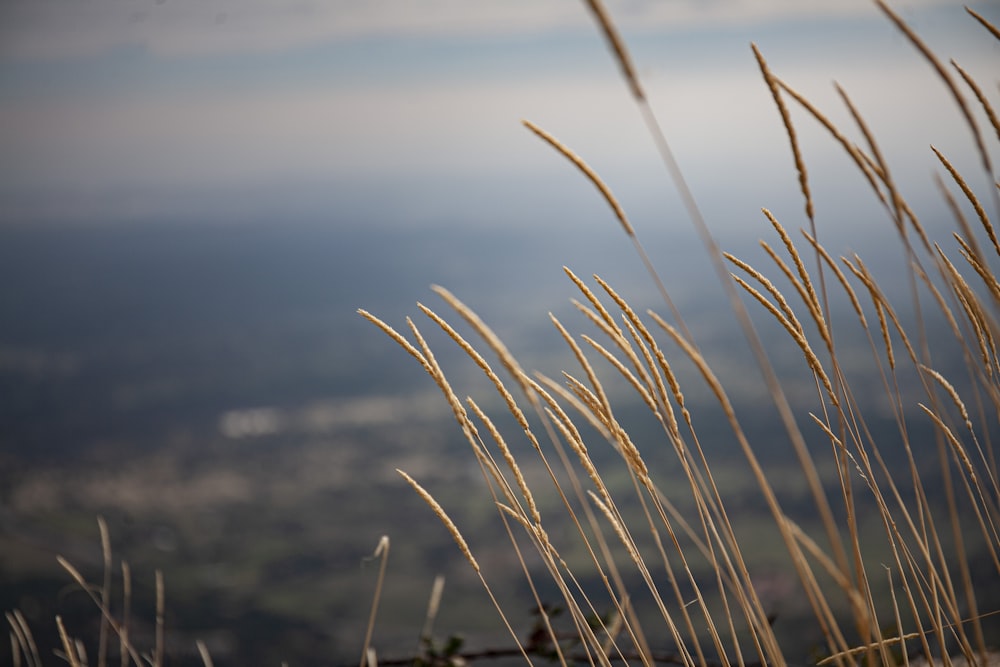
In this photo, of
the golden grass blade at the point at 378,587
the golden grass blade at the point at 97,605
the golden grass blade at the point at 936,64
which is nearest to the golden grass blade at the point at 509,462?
the golden grass blade at the point at 378,587

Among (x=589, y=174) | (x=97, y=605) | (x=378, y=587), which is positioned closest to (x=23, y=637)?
(x=97, y=605)

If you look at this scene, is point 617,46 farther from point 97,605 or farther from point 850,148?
point 97,605

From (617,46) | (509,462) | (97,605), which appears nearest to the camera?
(617,46)

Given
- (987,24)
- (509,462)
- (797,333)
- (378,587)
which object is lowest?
(378,587)

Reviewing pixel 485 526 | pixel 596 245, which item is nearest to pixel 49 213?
pixel 596 245

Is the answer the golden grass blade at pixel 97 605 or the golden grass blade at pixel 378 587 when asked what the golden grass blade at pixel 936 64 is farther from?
the golden grass blade at pixel 97 605

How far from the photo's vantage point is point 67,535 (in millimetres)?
15930

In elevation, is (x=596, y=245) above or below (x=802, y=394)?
above

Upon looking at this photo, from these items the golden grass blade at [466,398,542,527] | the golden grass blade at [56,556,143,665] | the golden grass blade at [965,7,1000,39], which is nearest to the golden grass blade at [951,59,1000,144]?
the golden grass blade at [965,7,1000,39]

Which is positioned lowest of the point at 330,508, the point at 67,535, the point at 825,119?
the point at 330,508

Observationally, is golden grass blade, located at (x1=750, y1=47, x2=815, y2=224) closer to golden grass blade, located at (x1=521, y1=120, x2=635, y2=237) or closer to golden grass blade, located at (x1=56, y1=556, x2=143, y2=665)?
golden grass blade, located at (x1=521, y1=120, x2=635, y2=237)

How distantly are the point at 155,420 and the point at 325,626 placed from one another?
20.6m

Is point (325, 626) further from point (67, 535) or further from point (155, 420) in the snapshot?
point (155, 420)

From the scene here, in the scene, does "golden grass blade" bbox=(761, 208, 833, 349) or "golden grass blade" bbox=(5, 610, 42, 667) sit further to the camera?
"golden grass blade" bbox=(5, 610, 42, 667)
